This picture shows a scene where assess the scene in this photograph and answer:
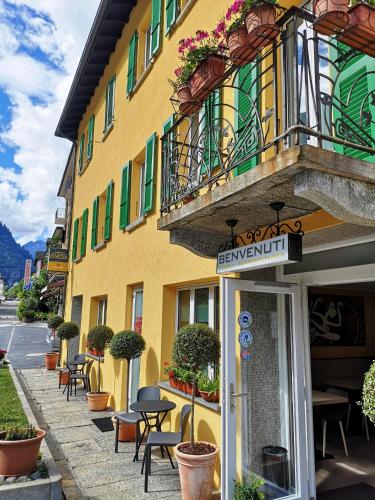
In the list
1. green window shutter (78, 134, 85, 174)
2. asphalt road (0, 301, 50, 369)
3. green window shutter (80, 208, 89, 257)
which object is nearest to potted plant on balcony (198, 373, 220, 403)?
green window shutter (80, 208, 89, 257)

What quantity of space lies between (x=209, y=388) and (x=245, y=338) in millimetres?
1138

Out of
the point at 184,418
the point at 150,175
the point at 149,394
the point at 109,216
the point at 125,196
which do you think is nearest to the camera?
the point at 184,418

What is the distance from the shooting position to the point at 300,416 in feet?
14.2

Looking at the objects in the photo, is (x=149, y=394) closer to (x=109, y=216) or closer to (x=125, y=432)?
(x=125, y=432)

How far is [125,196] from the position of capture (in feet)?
30.1

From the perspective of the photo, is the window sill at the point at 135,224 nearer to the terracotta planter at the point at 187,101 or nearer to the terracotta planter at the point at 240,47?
the terracotta planter at the point at 187,101

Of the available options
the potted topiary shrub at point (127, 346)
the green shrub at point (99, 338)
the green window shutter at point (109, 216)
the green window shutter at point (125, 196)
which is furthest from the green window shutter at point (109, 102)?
the potted topiary shrub at point (127, 346)

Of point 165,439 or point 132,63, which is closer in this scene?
point 165,439

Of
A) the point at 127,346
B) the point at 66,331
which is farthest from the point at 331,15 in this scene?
the point at 66,331

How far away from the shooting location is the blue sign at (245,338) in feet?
15.1

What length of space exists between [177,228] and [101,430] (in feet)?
15.8

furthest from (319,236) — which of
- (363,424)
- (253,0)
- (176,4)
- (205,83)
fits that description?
(176,4)

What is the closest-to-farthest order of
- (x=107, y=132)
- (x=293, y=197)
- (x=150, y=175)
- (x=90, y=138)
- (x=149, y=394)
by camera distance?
(x=293, y=197)
(x=149, y=394)
(x=150, y=175)
(x=107, y=132)
(x=90, y=138)

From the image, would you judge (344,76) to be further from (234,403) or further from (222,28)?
(234,403)
